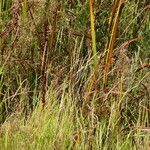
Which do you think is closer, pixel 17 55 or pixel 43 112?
pixel 43 112

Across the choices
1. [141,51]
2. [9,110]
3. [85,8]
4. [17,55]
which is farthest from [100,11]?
[9,110]

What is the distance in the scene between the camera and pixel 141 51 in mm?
2783

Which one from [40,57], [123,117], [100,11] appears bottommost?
[123,117]

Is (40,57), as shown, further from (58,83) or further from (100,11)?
(100,11)

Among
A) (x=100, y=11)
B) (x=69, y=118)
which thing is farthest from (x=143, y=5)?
(x=69, y=118)

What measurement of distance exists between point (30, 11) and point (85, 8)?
27cm

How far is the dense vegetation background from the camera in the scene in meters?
2.22

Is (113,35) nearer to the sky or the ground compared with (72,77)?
nearer to the sky

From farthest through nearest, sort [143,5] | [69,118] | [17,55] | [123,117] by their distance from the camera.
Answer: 1. [143,5]
2. [17,55]
3. [123,117]
4. [69,118]

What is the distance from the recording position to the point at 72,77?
8.33 ft

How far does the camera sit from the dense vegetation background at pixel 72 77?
7.30 ft

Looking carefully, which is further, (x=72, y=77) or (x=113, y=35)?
(x=72, y=77)

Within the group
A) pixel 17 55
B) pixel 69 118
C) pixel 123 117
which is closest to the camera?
pixel 69 118

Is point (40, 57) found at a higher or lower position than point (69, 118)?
higher
